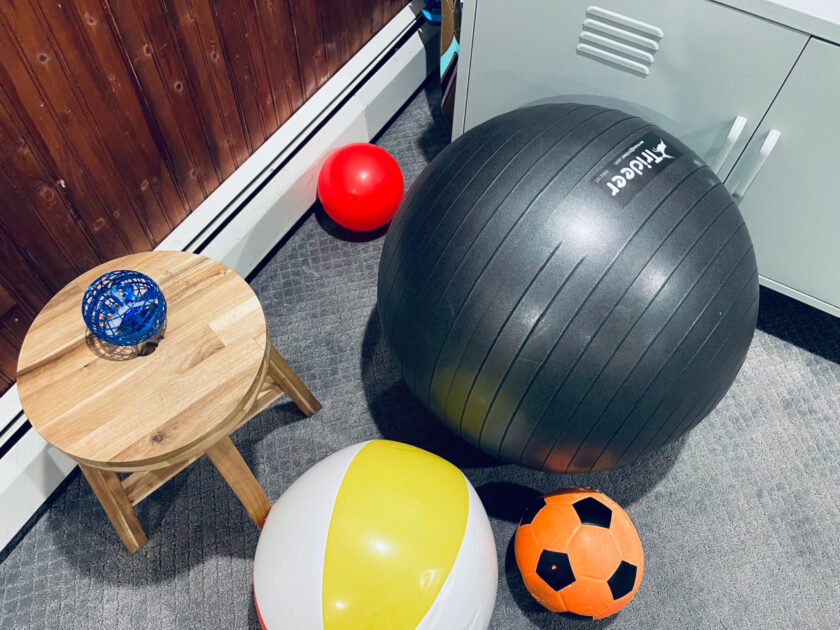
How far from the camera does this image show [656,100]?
4.73 ft

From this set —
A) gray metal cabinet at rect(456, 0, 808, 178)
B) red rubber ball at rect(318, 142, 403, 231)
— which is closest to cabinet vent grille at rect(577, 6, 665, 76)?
gray metal cabinet at rect(456, 0, 808, 178)

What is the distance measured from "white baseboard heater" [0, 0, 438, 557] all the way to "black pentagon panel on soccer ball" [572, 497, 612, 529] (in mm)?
1075

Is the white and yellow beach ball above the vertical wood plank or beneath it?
beneath

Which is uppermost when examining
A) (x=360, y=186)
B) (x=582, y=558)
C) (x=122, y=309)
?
(x=122, y=309)

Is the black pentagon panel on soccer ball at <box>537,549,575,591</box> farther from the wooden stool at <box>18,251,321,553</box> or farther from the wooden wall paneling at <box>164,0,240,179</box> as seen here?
the wooden wall paneling at <box>164,0,240,179</box>

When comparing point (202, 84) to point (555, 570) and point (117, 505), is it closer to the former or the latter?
point (117, 505)

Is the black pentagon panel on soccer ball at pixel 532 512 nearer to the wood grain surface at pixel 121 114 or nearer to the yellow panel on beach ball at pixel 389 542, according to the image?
the yellow panel on beach ball at pixel 389 542

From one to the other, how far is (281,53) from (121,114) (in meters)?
0.51

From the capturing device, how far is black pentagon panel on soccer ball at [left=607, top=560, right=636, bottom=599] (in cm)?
126

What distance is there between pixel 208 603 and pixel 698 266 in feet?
4.03

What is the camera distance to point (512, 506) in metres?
1.55

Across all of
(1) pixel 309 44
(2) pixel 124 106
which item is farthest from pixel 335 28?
(2) pixel 124 106

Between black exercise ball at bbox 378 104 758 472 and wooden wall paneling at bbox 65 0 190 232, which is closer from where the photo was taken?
black exercise ball at bbox 378 104 758 472

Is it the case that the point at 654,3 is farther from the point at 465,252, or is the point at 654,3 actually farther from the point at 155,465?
the point at 155,465
